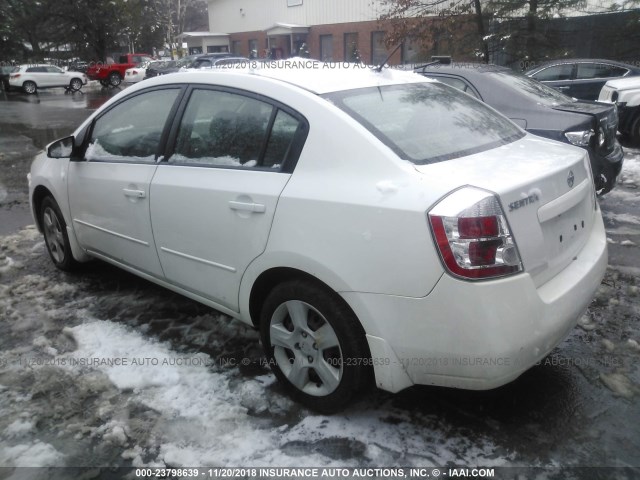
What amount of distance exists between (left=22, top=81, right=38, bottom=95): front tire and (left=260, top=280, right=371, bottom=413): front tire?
3079cm

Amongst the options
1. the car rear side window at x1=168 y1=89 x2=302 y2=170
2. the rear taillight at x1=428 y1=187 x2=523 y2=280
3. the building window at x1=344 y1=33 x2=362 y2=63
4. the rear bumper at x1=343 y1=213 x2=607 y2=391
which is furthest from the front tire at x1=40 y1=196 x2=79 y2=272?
the building window at x1=344 y1=33 x2=362 y2=63

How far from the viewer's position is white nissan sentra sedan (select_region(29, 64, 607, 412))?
87.1 inches

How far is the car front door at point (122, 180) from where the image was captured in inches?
137

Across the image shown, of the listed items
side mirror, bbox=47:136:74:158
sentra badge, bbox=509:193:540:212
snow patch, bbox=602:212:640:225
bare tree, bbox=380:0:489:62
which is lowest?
snow patch, bbox=602:212:640:225

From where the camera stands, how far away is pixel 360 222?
7.72ft

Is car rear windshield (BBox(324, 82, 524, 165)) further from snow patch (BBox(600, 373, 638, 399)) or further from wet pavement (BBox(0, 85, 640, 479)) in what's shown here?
snow patch (BBox(600, 373, 638, 399))

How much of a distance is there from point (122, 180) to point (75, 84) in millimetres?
29864

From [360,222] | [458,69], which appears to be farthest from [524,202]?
[458,69]

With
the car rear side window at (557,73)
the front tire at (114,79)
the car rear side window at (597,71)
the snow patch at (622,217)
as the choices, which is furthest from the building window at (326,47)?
the snow patch at (622,217)

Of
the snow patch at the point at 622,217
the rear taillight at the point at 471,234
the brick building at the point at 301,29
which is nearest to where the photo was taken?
the rear taillight at the point at 471,234

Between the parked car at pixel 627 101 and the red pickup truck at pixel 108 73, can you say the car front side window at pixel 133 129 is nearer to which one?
the parked car at pixel 627 101

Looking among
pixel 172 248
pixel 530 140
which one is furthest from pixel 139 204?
pixel 530 140

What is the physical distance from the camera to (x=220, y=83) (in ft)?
10.4

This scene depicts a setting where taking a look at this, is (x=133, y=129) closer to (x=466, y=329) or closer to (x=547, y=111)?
(x=466, y=329)
